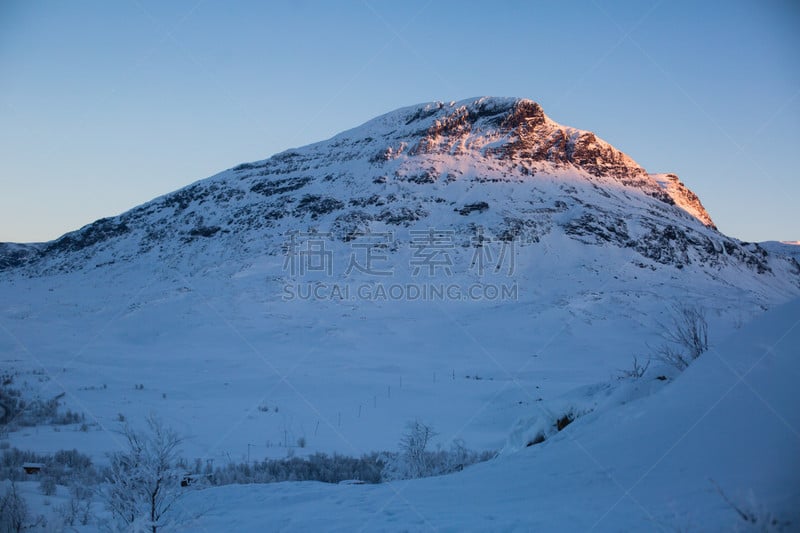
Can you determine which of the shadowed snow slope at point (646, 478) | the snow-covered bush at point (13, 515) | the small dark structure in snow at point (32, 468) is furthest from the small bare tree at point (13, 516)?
the small dark structure in snow at point (32, 468)

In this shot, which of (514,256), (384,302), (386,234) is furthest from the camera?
(386,234)

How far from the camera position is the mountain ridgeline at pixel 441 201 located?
1567 inches

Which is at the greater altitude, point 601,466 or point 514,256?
point 514,256

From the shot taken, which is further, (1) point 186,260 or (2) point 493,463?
(1) point 186,260

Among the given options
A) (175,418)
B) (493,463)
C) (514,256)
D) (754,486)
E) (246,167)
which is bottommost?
(175,418)

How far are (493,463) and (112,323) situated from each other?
2631 centimetres

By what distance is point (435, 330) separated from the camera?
25984 mm

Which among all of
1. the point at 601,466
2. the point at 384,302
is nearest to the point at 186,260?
the point at 384,302

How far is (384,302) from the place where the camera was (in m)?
30.5

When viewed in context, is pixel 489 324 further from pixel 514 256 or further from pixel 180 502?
pixel 180 502

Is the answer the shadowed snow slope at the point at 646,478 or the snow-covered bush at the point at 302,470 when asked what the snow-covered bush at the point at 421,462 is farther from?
the shadowed snow slope at the point at 646,478

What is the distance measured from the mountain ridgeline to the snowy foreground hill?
31cm

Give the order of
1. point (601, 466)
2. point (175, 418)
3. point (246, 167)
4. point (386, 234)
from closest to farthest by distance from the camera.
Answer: point (601, 466), point (175, 418), point (386, 234), point (246, 167)

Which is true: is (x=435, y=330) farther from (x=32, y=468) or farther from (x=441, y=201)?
(x=32, y=468)
